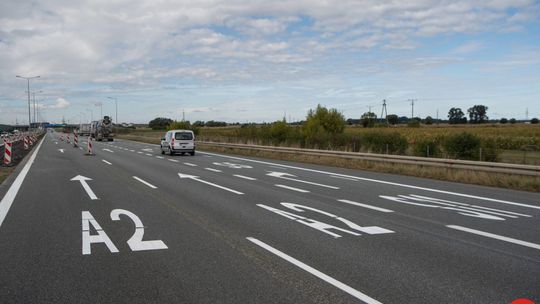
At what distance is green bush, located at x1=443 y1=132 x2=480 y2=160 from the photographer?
93.7 ft

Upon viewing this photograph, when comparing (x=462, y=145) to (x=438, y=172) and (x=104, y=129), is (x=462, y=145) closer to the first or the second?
(x=438, y=172)

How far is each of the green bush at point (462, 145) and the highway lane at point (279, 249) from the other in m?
17.0

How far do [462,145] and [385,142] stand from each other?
233 inches

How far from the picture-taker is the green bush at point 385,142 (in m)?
33.0

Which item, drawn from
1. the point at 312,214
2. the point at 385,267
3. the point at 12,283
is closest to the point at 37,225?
the point at 12,283

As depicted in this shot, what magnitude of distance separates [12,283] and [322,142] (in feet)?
101

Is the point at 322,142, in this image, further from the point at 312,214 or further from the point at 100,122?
the point at 100,122

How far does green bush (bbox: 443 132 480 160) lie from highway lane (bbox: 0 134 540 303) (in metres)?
17.0

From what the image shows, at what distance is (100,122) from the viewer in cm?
6750

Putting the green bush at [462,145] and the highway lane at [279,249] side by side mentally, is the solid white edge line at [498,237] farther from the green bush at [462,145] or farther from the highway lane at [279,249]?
the green bush at [462,145]

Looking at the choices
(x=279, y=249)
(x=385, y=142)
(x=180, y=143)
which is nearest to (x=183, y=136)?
(x=180, y=143)

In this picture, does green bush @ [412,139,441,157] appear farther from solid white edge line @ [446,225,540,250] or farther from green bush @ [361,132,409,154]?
solid white edge line @ [446,225,540,250]

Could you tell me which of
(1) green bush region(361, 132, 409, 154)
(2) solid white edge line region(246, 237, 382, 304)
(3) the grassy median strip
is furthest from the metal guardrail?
(2) solid white edge line region(246, 237, 382, 304)

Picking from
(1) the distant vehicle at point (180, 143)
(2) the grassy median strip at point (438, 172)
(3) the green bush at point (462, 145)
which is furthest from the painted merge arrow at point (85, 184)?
(3) the green bush at point (462, 145)
